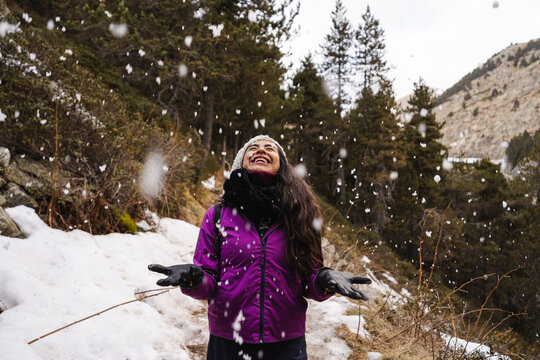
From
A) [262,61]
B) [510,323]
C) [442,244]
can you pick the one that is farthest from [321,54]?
[510,323]

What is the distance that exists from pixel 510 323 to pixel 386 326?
23714mm

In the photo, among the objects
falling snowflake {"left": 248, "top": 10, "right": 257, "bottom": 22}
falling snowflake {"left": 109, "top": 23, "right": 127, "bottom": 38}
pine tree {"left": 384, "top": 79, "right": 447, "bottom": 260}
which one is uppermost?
falling snowflake {"left": 248, "top": 10, "right": 257, "bottom": 22}

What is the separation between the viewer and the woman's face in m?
2.05

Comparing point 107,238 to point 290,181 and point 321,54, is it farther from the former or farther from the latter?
point 321,54

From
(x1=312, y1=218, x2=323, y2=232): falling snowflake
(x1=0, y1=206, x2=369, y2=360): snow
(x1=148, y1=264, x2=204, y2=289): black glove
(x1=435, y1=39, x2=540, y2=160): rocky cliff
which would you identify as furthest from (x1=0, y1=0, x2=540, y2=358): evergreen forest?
(x1=435, y1=39, x2=540, y2=160): rocky cliff

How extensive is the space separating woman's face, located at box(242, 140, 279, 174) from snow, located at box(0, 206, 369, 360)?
181cm

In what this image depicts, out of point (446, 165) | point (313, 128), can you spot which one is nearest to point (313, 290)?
point (313, 128)

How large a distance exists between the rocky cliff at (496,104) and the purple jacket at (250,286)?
76560mm

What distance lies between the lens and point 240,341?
1673 mm

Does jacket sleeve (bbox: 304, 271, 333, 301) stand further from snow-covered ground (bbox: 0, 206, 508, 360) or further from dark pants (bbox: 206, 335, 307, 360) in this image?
snow-covered ground (bbox: 0, 206, 508, 360)

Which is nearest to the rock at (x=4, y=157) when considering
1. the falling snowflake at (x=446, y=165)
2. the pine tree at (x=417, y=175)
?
the pine tree at (x=417, y=175)

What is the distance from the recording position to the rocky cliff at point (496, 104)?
77.3m

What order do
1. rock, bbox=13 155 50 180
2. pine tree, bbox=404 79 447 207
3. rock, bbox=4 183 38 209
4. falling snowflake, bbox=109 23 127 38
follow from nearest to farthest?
1. rock, bbox=4 183 38 209
2. rock, bbox=13 155 50 180
3. falling snowflake, bbox=109 23 127 38
4. pine tree, bbox=404 79 447 207

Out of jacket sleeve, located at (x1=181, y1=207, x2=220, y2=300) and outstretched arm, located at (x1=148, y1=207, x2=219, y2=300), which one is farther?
jacket sleeve, located at (x1=181, y1=207, x2=220, y2=300)
